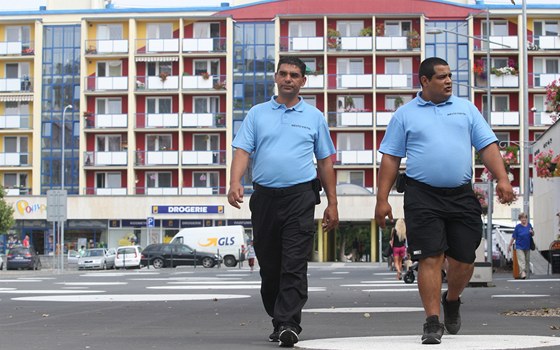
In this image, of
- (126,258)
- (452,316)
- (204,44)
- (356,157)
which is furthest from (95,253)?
(452,316)

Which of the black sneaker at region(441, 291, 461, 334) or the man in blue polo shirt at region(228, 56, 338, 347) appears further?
the black sneaker at region(441, 291, 461, 334)

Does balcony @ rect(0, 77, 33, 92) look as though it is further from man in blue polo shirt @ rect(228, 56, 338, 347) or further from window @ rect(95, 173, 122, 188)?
man in blue polo shirt @ rect(228, 56, 338, 347)

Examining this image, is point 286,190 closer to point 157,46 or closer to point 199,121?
point 199,121

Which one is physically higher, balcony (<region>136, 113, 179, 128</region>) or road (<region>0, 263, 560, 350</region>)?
balcony (<region>136, 113, 179, 128</region>)

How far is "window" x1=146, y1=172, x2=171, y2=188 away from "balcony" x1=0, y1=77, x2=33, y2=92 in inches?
409

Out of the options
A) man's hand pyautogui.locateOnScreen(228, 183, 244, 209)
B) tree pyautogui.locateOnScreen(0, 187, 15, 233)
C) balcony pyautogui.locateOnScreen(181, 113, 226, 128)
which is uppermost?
Result: balcony pyautogui.locateOnScreen(181, 113, 226, 128)

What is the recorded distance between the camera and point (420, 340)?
7859 mm

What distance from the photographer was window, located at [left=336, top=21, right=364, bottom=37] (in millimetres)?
77438

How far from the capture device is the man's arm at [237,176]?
8391 millimetres

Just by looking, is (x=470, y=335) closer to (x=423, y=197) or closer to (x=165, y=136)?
(x=423, y=197)

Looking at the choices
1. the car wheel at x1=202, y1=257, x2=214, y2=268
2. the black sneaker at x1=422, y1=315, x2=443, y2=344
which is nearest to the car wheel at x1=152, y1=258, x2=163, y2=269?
the car wheel at x1=202, y1=257, x2=214, y2=268

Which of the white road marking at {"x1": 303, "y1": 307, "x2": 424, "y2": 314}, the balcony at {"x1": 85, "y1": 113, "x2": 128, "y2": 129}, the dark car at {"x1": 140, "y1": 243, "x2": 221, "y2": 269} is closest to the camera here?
the white road marking at {"x1": 303, "y1": 307, "x2": 424, "y2": 314}

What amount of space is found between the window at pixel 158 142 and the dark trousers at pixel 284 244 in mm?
69253

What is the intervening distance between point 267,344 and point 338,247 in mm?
68787
